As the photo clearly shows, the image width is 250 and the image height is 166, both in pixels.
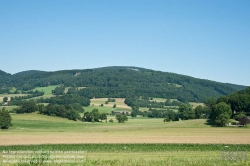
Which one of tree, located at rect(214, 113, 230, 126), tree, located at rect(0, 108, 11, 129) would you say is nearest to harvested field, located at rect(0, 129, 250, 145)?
tree, located at rect(214, 113, 230, 126)

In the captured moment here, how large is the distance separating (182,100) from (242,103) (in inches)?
3836

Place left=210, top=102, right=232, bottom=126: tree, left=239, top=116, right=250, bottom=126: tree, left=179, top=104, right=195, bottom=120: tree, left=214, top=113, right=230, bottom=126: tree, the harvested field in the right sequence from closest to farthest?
the harvested field, left=239, top=116, right=250, bottom=126: tree, left=214, top=113, right=230, bottom=126: tree, left=210, top=102, right=232, bottom=126: tree, left=179, top=104, right=195, bottom=120: tree

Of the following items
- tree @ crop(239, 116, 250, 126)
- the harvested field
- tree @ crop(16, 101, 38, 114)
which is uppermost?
tree @ crop(16, 101, 38, 114)

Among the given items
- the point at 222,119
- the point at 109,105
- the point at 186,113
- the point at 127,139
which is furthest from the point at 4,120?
the point at 109,105

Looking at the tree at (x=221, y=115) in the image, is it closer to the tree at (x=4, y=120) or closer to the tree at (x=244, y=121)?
the tree at (x=244, y=121)

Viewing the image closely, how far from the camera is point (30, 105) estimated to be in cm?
11812

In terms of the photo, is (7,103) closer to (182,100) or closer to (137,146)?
(182,100)

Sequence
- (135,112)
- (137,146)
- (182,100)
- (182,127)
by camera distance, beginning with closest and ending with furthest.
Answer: (137,146), (182,127), (135,112), (182,100)

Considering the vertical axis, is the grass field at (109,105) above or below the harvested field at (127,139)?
above

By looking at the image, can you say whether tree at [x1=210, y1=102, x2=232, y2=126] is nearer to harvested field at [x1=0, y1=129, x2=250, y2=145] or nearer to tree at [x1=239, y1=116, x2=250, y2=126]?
A: tree at [x1=239, y1=116, x2=250, y2=126]

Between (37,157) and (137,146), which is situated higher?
(37,157)

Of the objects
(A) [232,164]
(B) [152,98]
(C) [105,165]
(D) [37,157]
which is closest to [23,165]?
(D) [37,157]

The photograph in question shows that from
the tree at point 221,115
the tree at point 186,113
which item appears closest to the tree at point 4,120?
the tree at point 221,115

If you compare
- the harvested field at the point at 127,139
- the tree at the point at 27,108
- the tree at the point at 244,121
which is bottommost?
the harvested field at the point at 127,139
